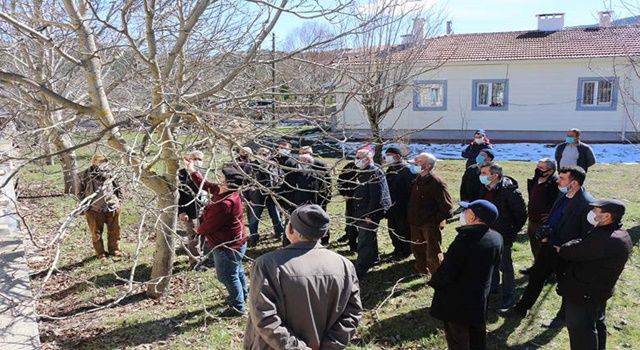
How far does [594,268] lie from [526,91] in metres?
19.7

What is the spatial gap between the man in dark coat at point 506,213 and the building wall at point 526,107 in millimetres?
14890

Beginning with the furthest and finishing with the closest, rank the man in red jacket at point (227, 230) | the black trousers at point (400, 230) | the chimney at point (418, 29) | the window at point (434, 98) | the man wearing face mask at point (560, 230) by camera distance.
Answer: the window at point (434, 98) < the chimney at point (418, 29) < the black trousers at point (400, 230) < the man in red jacket at point (227, 230) < the man wearing face mask at point (560, 230)

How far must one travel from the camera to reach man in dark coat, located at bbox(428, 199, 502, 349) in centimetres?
416

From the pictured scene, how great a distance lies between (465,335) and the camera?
14.2 ft

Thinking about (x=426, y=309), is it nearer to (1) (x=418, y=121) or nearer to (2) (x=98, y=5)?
(2) (x=98, y=5)

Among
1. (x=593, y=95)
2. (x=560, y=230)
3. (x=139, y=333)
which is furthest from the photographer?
(x=593, y=95)

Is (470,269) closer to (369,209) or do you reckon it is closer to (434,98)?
(369,209)

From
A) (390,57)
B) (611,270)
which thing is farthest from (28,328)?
(390,57)

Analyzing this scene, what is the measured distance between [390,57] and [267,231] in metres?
5.57

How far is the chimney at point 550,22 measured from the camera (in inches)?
969

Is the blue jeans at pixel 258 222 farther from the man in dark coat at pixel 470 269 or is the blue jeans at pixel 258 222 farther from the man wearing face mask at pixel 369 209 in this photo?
the man in dark coat at pixel 470 269

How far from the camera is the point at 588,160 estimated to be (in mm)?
8641

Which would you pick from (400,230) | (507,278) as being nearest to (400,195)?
(400,230)

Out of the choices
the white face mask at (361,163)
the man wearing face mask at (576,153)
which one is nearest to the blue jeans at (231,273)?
the white face mask at (361,163)
